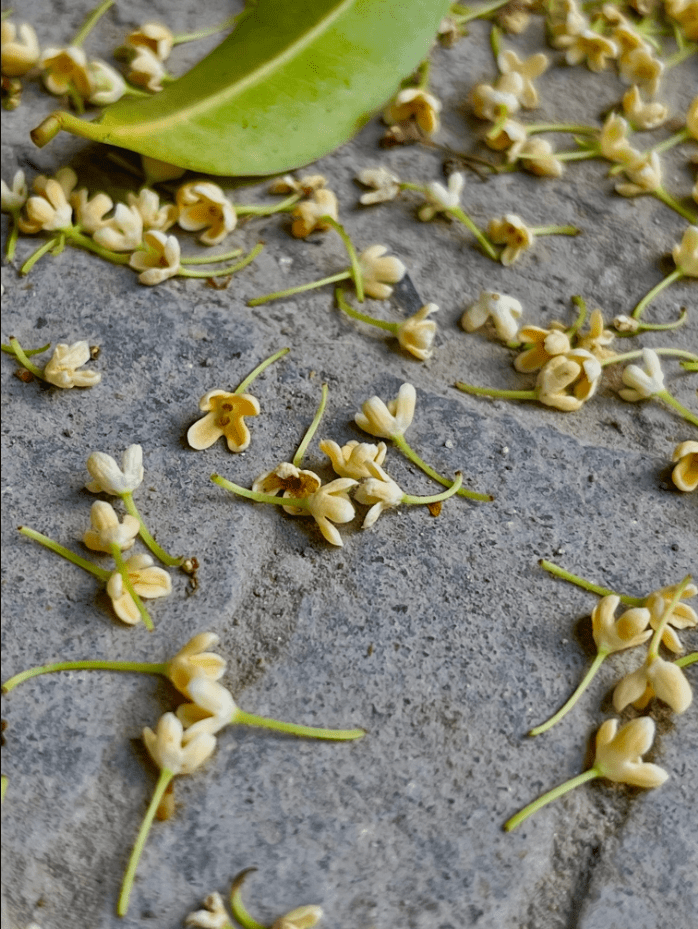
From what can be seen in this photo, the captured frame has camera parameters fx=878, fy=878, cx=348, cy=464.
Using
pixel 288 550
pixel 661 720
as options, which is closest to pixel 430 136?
pixel 288 550

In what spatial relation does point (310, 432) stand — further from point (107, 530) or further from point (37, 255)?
point (37, 255)

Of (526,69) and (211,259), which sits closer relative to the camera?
(211,259)

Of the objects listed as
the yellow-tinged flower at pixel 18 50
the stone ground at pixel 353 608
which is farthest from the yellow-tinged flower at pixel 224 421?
the yellow-tinged flower at pixel 18 50

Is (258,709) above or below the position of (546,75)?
below

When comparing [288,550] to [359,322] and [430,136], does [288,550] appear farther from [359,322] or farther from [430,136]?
[430,136]

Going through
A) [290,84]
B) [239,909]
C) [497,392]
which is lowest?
[239,909]

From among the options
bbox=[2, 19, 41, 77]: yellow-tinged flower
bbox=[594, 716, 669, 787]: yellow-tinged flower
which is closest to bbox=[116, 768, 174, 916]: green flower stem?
bbox=[594, 716, 669, 787]: yellow-tinged flower

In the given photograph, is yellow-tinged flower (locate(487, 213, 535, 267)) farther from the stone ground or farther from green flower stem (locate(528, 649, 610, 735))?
green flower stem (locate(528, 649, 610, 735))

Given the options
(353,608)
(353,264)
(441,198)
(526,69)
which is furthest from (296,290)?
(526,69)
